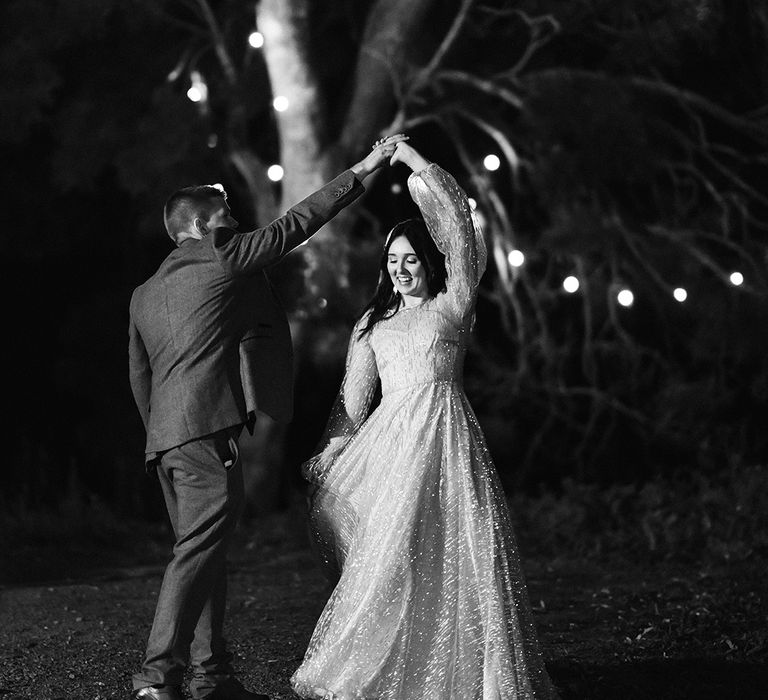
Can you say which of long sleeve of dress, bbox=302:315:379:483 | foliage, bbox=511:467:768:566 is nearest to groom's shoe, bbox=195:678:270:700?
long sleeve of dress, bbox=302:315:379:483

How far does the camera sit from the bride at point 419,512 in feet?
14.6

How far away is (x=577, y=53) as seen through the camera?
13.1 m

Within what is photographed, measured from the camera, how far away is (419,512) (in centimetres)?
455

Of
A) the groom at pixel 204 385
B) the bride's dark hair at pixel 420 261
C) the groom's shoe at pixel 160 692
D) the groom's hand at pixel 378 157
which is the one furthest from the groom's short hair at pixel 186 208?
the groom's shoe at pixel 160 692

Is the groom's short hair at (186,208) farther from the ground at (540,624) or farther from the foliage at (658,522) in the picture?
the foliage at (658,522)

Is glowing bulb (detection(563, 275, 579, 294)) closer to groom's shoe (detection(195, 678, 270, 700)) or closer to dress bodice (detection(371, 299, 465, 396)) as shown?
dress bodice (detection(371, 299, 465, 396))

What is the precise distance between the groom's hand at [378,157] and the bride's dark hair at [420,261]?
215 millimetres

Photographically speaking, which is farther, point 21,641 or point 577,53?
point 577,53

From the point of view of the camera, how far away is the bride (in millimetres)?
4445

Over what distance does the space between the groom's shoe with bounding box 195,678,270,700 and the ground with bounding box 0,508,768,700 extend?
29 cm

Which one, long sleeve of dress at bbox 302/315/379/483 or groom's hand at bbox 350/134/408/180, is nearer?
groom's hand at bbox 350/134/408/180

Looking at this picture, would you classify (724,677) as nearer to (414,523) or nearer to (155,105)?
(414,523)

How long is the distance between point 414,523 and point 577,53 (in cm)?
937

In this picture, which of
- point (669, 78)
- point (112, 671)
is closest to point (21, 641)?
point (112, 671)
